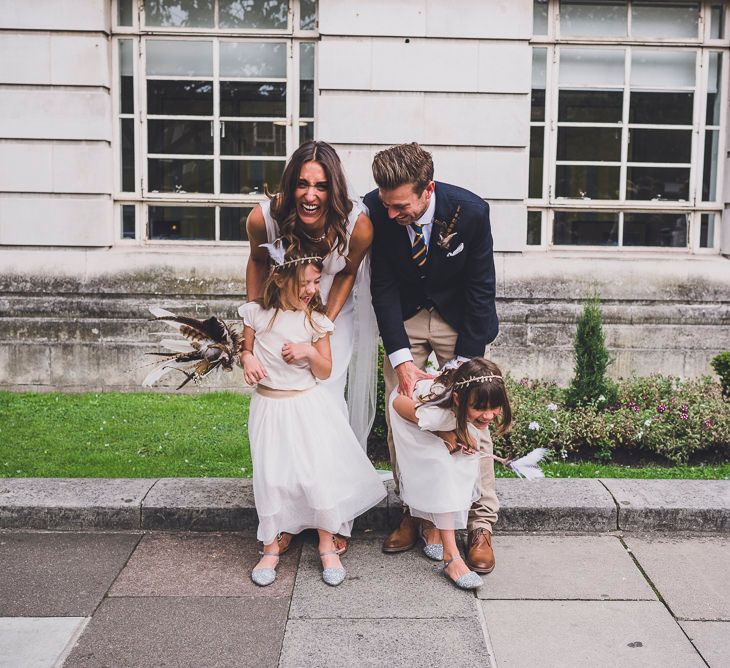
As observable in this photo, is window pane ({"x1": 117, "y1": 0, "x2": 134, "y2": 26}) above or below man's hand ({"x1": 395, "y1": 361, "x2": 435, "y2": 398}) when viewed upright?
above

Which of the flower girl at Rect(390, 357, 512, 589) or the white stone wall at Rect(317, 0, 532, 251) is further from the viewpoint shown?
the white stone wall at Rect(317, 0, 532, 251)

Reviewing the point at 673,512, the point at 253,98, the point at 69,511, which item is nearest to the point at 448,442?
the point at 673,512

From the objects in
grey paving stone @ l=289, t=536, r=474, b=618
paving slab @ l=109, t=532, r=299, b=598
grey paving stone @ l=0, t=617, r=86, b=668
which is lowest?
grey paving stone @ l=0, t=617, r=86, b=668

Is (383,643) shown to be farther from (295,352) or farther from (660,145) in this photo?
(660,145)

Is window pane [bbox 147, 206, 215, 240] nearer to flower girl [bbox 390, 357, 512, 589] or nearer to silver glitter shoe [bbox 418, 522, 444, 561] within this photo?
flower girl [bbox 390, 357, 512, 589]

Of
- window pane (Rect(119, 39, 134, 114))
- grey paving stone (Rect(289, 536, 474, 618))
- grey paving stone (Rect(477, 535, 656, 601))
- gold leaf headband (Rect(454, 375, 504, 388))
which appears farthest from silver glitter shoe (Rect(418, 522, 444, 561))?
window pane (Rect(119, 39, 134, 114))

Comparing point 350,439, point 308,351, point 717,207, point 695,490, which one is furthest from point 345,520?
point 717,207

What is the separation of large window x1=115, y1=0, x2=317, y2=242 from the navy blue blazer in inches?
197

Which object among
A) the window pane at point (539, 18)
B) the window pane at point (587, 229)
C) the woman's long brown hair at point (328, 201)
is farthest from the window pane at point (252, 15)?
the woman's long brown hair at point (328, 201)

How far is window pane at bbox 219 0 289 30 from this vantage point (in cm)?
916

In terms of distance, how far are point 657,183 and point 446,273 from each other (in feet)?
19.6

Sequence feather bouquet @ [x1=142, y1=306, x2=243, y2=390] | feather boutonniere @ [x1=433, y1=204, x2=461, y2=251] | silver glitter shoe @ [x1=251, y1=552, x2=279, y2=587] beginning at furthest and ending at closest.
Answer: feather bouquet @ [x1=142, y1=306, x2=243, y2=390] → feather boutonniere @ [x1=433, y1=204, x2=461, y2=251] → silver glitter shoe @ [x1=251, y1=552, x2=279, y2=587]

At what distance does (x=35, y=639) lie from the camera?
144 inches

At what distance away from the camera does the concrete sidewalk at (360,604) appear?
3.56 m
